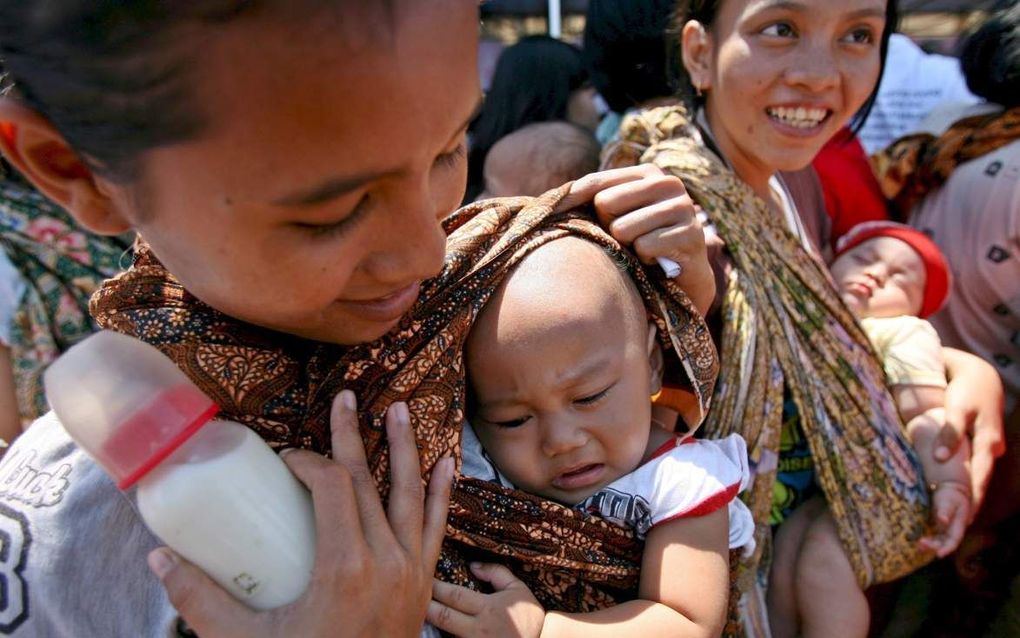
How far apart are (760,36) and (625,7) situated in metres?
1.02

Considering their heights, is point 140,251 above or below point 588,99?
above

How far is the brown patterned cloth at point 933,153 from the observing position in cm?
228

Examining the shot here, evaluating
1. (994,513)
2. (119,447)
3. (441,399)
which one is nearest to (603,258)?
(441,399)

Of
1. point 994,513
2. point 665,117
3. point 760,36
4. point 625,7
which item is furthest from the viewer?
point 625,7

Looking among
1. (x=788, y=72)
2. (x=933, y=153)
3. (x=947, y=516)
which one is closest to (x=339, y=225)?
(x=788, y=72)

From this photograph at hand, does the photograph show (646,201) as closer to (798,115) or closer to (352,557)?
(798,115)

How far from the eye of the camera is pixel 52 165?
32.3 inches

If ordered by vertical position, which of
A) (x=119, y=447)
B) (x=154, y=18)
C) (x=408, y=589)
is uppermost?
(x=154, y=18)

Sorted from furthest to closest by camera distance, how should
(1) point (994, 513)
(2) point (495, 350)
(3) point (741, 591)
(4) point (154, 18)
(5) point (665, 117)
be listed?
(1) point (994, 513) → (5) point (665, 117) → (3) point (741, 591) → (2) point (495, 350) → (4) point (154, 18)

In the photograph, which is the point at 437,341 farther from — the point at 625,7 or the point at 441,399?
the point at 625,7

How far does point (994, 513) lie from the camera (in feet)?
6.79

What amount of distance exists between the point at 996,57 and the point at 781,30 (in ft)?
3.63

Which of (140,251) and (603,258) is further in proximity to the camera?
(603,258)

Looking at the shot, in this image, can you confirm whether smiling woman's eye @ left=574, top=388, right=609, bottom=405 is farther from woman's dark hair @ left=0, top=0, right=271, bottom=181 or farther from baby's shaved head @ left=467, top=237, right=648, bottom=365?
woman's dark hair @ left=0, top=0, right=271, bottom=181
